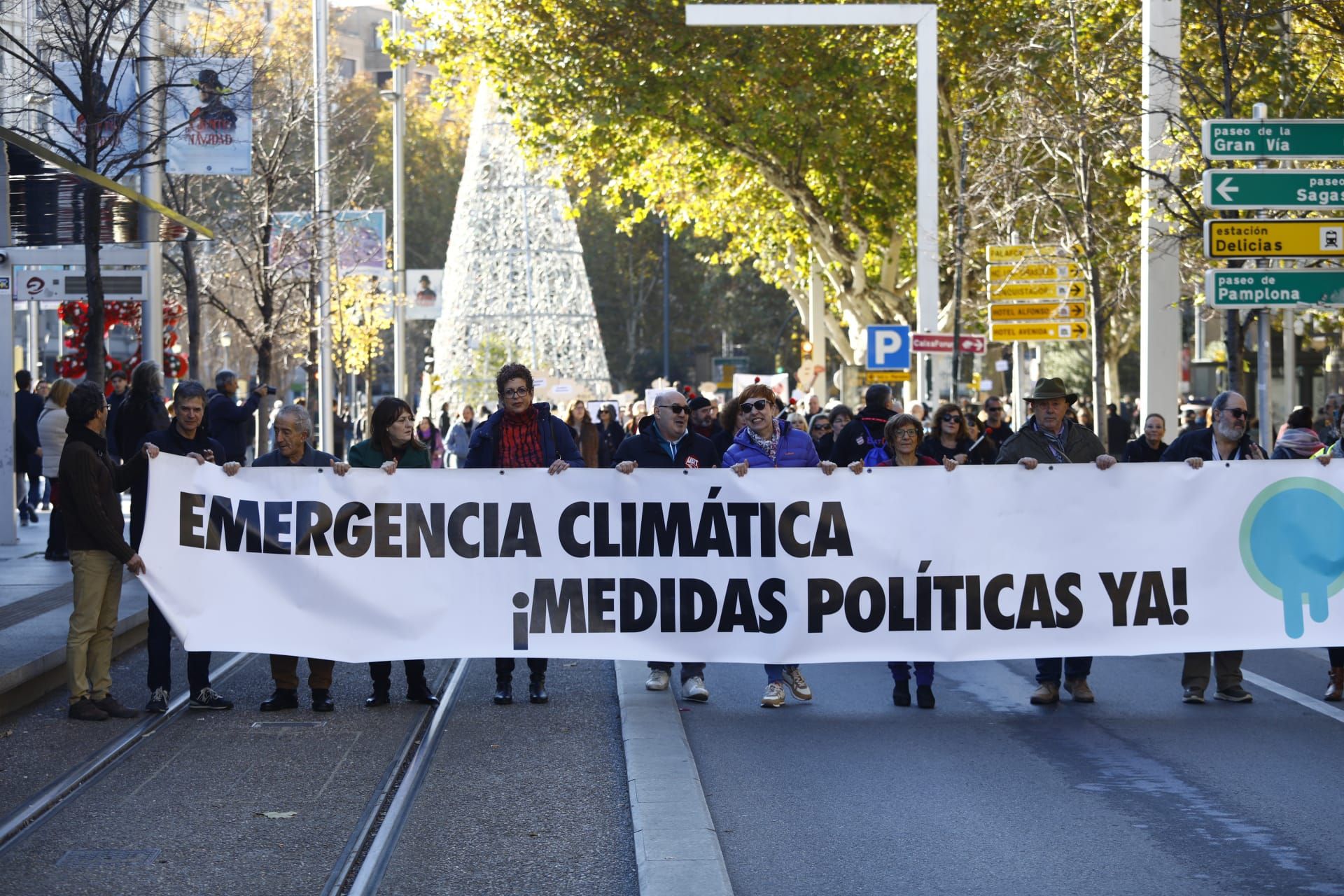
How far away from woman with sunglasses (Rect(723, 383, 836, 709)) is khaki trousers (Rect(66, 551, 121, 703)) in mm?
3485

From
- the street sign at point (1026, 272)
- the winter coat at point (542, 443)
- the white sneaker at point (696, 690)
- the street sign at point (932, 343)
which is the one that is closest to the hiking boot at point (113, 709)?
the winter coat at point (542, 443)

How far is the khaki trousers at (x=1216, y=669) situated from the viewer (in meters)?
10.7

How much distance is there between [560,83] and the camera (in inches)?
1329

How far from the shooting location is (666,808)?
7.49 m

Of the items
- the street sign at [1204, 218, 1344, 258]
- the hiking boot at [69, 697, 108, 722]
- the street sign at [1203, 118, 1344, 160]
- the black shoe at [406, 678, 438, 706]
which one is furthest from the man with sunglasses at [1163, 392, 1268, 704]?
the hiking boot at [69, 697, 108, 722]

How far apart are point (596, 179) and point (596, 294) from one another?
4917 millimetres

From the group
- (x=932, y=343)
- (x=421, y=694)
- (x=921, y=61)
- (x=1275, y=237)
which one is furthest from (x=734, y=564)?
(x=921, y=61)

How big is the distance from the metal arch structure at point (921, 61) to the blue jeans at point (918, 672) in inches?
471

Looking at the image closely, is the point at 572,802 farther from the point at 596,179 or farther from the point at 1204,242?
the point at 596,179

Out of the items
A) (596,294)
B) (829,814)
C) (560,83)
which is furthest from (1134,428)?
(596,294)

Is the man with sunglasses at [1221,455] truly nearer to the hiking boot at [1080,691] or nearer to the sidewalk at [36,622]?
the hiking boot at [1080,691]

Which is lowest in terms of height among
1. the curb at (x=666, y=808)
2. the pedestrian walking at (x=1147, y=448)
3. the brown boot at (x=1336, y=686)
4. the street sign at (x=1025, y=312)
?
the brown boot at (x=1336, y=686)

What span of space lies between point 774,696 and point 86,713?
372 cm

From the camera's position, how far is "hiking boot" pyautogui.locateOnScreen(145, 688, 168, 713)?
33.1ft
